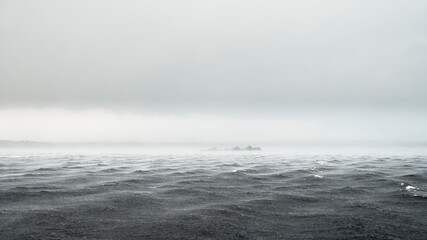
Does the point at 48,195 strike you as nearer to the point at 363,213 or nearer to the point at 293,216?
the point at 293,216

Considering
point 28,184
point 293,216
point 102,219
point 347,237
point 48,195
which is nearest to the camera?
point 347,237

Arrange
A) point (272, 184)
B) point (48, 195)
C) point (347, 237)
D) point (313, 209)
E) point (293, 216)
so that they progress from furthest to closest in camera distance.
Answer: point (272, 184), point (48, 195), point (313, 209), point (293, 216), point (347, 237)

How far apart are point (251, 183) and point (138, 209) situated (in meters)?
7.92

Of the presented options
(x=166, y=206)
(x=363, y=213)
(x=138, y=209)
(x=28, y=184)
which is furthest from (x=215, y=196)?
(x=28, y=184)

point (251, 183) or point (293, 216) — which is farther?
point (251, 183)

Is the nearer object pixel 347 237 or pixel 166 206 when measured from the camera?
pixel 347 237

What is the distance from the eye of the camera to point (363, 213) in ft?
31.6

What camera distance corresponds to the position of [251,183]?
16.2m

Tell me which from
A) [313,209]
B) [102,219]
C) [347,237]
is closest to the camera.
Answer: [347,237]

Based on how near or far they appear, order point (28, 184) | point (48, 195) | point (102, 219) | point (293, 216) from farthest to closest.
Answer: point (28, 184) → point (48, 195) → point (293, 216) → point (102, 219)

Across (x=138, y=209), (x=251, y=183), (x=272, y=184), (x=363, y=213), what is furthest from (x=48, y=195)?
(x=363, y=213)

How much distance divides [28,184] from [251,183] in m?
12.5

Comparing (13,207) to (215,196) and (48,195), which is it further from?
(215,196)

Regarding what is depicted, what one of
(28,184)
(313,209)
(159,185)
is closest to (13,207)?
(28,184)
